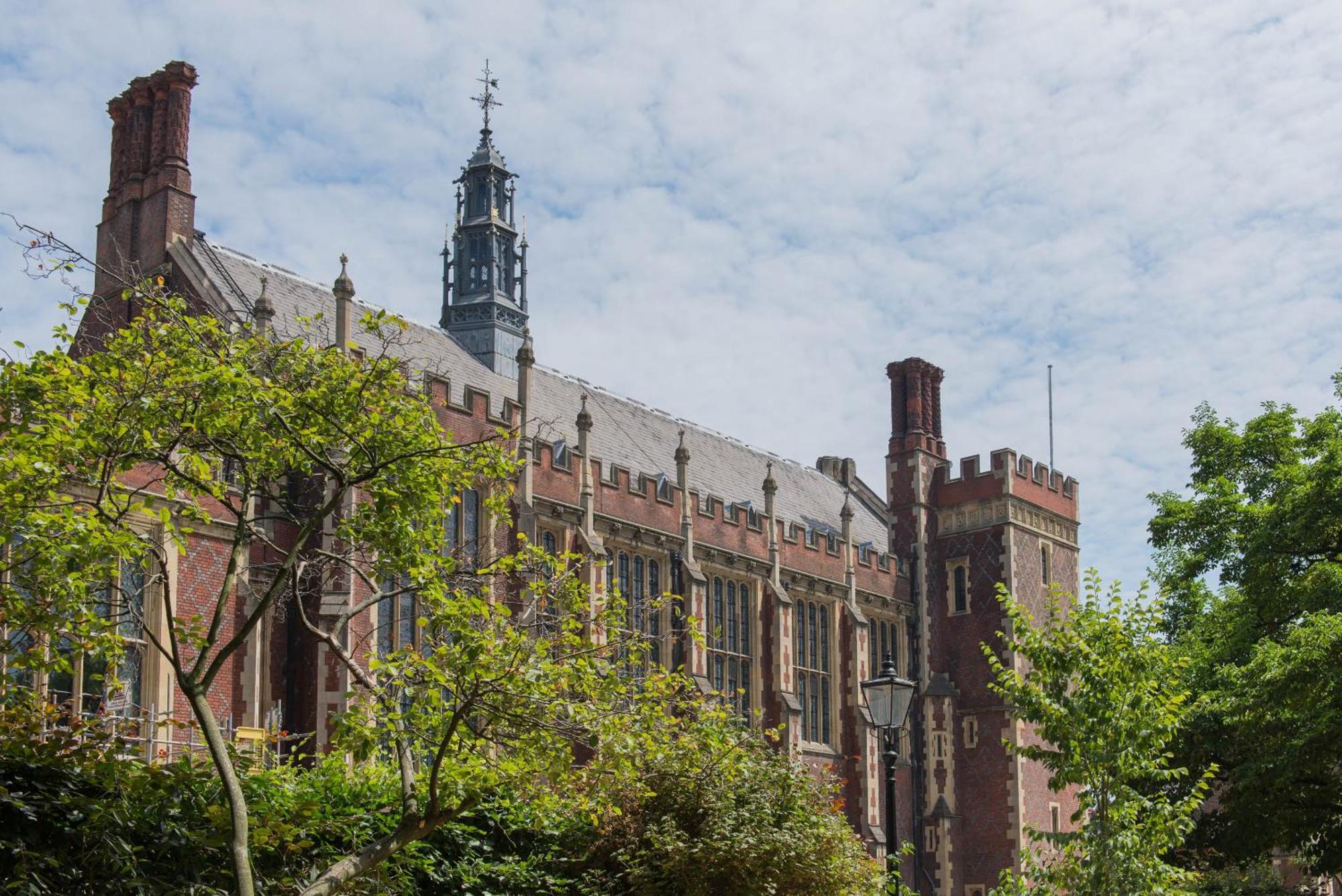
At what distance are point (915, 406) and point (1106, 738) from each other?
25.7 m

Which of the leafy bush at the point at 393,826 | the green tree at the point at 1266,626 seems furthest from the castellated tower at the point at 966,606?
the leafy bush at the point at 393,826

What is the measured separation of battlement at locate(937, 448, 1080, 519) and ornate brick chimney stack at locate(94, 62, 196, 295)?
69.1 ft

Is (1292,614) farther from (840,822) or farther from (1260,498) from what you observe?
(840,822)

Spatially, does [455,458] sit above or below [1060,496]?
below

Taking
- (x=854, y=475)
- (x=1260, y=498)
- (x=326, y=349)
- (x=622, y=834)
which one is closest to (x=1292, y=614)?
(x=1260, y=498)

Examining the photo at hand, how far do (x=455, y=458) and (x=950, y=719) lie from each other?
28999mm

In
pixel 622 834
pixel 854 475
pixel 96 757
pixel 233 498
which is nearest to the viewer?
pixel 96 757

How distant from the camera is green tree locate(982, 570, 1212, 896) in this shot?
53.1 ft

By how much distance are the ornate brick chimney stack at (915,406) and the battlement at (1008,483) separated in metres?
1.11

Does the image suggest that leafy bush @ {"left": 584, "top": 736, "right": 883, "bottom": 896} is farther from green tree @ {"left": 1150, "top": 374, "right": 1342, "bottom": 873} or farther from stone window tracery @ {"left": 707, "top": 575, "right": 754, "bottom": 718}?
stone window tracery @ {"left": 707, "top": 575, "right": 754, "bottom": 718}

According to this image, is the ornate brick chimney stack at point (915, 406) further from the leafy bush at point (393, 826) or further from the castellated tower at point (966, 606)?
the leafy bush at point (393, 826)

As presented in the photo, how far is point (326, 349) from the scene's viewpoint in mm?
11539

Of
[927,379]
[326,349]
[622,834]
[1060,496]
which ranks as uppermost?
[927,379]

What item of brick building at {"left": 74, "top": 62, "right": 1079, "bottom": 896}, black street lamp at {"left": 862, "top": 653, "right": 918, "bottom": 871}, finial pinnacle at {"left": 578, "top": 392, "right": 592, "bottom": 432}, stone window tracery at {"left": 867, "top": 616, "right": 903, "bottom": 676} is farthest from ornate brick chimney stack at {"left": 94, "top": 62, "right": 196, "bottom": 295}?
stone window tracery at {"left": 867, "top": 616, "right": 903, "bottom": 676}
